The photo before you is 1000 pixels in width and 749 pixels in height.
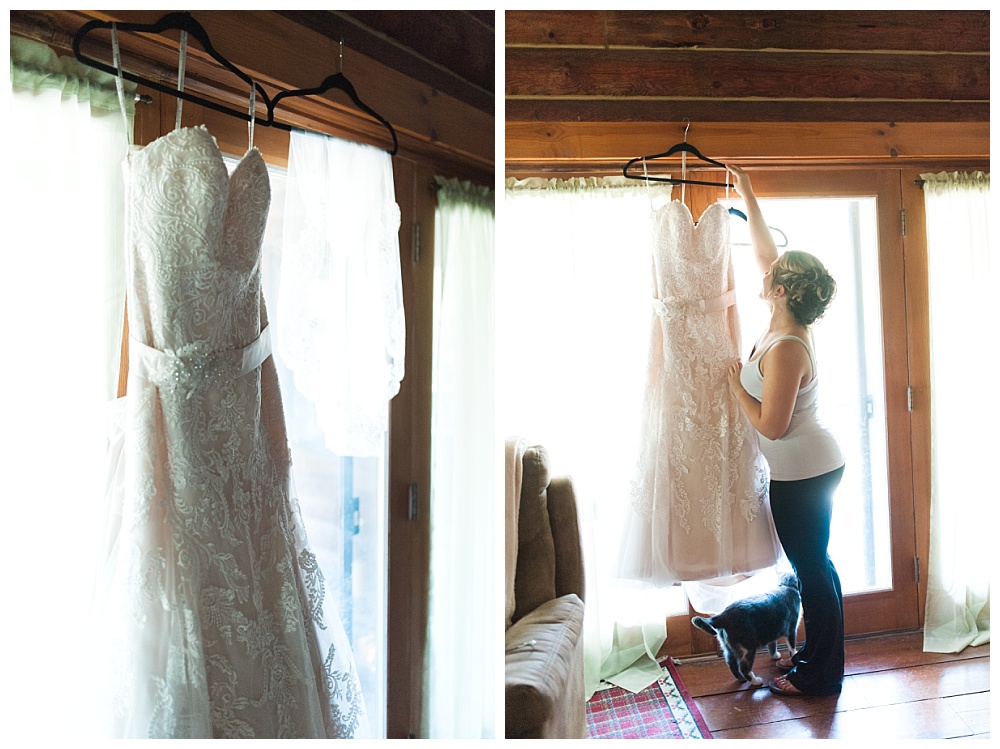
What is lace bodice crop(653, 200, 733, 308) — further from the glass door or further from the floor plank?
the floor plank

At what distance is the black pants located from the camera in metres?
1.22

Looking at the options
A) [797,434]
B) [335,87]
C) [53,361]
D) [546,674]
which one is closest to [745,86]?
[797,434]

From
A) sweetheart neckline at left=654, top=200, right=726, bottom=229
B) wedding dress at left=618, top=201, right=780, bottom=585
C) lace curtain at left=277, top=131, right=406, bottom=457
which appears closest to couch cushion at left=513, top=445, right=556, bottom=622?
wedding dress at left=618, top=201, right=780, bottom=585

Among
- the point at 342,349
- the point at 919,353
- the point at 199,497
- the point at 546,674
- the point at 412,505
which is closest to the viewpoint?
the point at 199,497

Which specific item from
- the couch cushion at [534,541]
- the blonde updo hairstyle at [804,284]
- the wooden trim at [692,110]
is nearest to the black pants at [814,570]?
the blonde updo hairstyle at [804,284]

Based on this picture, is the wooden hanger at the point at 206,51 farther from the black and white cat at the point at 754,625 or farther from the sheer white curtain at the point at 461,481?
the black and white cat at the point at 754,625

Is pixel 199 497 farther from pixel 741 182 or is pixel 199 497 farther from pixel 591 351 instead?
pixel 741 182

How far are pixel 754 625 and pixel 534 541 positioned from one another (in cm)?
43

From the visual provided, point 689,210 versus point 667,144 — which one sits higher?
point 667,144

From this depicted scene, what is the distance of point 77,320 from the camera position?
1071 mm

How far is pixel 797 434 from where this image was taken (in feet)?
4.00

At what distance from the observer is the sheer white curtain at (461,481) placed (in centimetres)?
151

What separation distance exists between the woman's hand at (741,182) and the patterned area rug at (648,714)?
90cm
